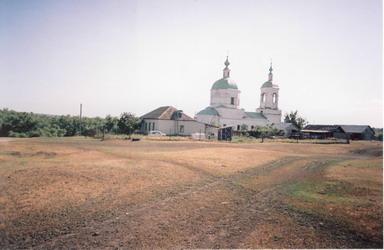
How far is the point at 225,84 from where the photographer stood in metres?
64.8

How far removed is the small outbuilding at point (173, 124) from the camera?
170 ft

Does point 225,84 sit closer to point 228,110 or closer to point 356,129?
point 228,110

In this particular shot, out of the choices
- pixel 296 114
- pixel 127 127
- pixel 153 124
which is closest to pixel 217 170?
pixel 127 127

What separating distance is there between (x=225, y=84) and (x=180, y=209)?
57922 millimetres

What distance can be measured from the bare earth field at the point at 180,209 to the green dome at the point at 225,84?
51.4 m

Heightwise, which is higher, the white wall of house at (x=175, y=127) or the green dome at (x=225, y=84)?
the green dome at (x=225, y=84)

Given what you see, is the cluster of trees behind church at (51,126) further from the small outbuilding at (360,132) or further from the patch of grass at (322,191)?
the small outbuilding at (360,132)

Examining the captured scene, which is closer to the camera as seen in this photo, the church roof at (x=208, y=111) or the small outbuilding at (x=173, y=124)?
the small outbuilding at (x=173, y=124)

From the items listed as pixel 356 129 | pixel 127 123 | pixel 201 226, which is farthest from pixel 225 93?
pixel 201 226

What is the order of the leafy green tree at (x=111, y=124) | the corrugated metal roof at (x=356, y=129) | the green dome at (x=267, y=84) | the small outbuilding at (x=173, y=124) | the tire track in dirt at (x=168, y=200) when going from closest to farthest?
the tire track in dirt at (x=168, y=200), the leafy green tree at (x=111, y=124), the small outbuilding at (x=173, y=124), the green dome at (x=267, y=84), the corrugated metal roof at (x=356, y=129)

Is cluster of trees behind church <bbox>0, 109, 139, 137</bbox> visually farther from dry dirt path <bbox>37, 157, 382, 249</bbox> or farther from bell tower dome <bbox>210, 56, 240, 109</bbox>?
dry dirt path <bbox>37, 157, 382, 249</bbox>

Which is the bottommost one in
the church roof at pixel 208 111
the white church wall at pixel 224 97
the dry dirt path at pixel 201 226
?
the dry dirt path at pixel 201 226

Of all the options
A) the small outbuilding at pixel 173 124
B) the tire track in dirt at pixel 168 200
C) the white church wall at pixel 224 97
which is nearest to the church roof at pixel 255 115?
the white church wall at pixel 224 97

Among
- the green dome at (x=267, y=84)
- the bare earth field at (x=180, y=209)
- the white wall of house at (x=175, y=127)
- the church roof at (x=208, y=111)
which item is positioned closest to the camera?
the bare earth field at (x=180, y=209)
